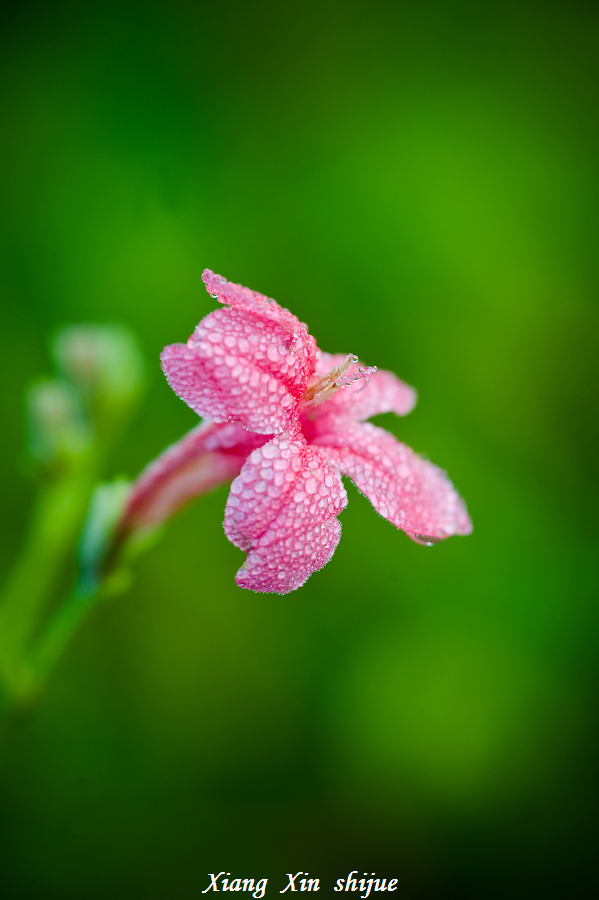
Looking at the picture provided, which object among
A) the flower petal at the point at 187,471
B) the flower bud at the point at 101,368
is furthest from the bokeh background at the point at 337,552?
the flower petal at the point at 187,471

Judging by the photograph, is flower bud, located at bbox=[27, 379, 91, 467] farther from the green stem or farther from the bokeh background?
the bokeh background

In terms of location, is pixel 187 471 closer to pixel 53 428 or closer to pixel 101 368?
pixel 53 428

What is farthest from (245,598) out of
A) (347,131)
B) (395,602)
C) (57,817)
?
(347,131)

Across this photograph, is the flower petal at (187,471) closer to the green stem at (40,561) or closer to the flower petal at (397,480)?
the flower petal at (397,480)

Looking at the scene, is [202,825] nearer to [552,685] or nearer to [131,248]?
[552,685]

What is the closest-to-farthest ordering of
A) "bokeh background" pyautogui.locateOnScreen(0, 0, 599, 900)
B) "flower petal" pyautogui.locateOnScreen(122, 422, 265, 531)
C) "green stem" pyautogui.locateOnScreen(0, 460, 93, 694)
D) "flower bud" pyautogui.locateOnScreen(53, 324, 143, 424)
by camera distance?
"flower petal" pyautogui.locateOnScreen(122, 422, 265, 531)
"green stem" pyautogui.locateOnScreen(0, 460, 93, 694)
"flower bud" pyautogui.locateOnScreen(53, 324, 143, 424)
"bokeh background" pyautogui.locateOnScreen(0, 0, 599, 900)

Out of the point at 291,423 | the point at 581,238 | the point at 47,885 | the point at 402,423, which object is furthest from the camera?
the point at 581,238

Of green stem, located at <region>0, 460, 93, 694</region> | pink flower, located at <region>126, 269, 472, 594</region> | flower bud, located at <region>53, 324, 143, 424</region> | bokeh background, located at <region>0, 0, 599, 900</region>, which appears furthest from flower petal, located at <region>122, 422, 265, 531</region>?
bokeh background, located at <region>0, 0, 599, 900</region>
